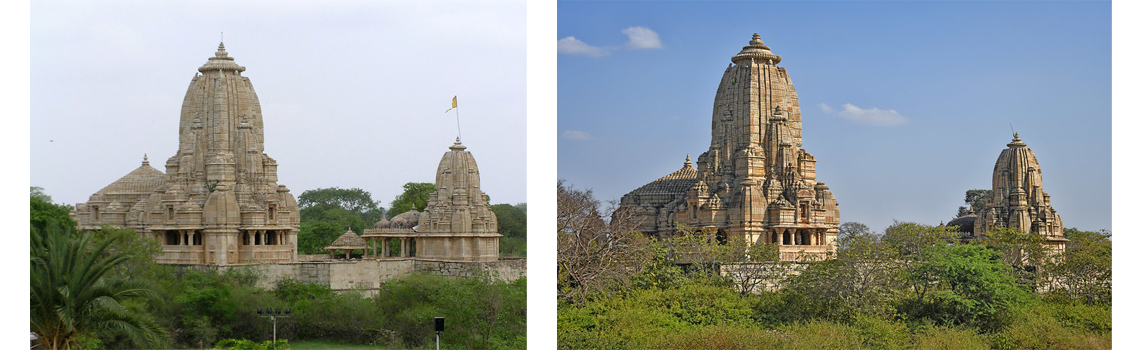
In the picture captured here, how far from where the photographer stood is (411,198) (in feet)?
103

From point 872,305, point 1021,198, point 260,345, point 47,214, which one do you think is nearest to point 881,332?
point 872,305

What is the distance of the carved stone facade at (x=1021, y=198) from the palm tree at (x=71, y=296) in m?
17.8

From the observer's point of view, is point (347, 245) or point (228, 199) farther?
point (347, 245)

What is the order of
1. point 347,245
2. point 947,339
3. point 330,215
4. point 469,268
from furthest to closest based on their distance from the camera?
point 330,215 → point 347,245 → point 469,268 → point 947,339

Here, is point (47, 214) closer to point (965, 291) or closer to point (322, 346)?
point (322, 346)

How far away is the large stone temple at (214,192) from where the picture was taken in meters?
19.6

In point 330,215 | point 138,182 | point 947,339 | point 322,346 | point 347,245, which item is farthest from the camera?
point 330,215

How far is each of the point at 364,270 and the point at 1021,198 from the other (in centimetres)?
1415

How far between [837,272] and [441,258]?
9325 mm

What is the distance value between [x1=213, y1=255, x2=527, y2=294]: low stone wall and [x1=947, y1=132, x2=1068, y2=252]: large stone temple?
10628 millimetres

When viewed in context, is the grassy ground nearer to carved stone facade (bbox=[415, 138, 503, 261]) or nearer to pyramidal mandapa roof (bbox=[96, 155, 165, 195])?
carved stone facade (bbox=[415, 138, 503, 261])

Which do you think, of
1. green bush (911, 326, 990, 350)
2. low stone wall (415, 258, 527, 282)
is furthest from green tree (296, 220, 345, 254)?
green bush (911, 326, 990, 350)
